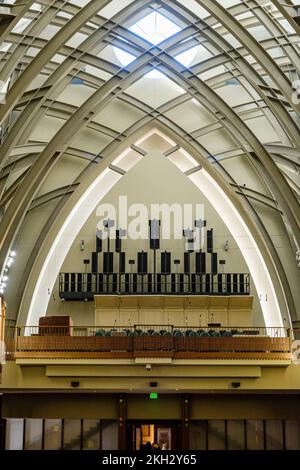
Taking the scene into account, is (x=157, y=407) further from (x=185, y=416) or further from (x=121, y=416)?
(x=121, y=416)

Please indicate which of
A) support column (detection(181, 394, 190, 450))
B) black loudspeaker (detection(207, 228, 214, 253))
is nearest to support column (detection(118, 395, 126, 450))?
support column (detection(181, 394, 190, 450))

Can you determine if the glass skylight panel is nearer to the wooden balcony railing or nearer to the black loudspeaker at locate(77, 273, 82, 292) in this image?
the black loudspeaker at locate(77, 273, 82, 292)

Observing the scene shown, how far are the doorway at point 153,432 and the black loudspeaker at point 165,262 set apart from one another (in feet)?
38.3

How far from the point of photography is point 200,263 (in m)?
43.5

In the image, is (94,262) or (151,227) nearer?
(94,262)

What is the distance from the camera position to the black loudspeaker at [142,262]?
4344 cm

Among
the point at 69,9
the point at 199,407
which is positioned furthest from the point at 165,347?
the point at 69,9

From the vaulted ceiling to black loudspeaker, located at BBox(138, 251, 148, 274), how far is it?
558 cm

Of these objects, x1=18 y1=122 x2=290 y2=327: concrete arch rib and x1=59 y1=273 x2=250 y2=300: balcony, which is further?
x1=59 y1=273 x2=250 y2=300: balcony

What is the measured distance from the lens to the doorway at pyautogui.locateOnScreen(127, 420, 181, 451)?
33.2m

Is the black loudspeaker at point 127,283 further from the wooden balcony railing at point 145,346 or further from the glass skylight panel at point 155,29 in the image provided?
the glass skylight panel at point 155,29

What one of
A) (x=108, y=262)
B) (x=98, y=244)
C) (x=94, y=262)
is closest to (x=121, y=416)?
(x=108, y=262)

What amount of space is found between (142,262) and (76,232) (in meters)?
4.56

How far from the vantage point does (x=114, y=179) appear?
44500 millimetres
